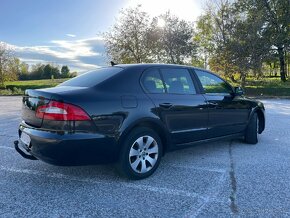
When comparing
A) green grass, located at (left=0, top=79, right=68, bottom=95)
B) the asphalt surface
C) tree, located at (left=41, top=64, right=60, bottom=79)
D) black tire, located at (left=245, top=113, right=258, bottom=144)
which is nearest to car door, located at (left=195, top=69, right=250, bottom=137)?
black tire, located at (left=245, top=113, right=258, bottom=144)

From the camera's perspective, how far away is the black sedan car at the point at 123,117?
3361 millimetres

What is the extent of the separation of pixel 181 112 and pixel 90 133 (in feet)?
4.89

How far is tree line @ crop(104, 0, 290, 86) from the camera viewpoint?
2027 cm

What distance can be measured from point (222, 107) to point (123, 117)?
85.5 inches

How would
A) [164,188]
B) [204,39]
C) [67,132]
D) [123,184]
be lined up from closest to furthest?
[67,132]
[164,188]
[123,184]
[204,39]

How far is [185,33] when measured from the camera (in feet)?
81.8

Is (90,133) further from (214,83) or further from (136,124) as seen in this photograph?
(214,83)

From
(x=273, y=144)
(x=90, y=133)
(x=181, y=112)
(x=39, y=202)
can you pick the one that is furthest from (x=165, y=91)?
(x=273, y=144)

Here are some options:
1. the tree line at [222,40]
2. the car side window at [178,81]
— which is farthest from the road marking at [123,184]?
the tree line at [222,40]

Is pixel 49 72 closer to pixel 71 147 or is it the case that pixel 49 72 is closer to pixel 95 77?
pixel 95 77

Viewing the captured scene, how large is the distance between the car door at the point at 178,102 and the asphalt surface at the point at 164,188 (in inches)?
20.9

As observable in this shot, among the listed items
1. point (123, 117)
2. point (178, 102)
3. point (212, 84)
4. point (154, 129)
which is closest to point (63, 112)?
point (123, 117)

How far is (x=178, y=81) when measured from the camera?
447cm

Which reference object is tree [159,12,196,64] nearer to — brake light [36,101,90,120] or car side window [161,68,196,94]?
car side window [161,68,196,94]
